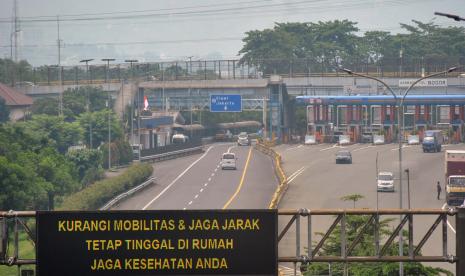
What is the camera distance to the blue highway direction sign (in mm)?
143750

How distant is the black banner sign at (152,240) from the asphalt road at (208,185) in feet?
183

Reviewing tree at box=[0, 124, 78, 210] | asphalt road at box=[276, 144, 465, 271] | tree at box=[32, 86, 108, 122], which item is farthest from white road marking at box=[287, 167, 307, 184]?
tree at box=[32, 86, 108, 122]

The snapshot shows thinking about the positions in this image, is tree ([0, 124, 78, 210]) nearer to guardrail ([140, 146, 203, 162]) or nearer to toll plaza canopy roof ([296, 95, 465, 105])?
guardrail ([140, 146, 203, 162])

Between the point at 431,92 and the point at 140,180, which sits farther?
the point at 431,92

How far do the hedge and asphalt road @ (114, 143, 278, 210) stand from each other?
128cm

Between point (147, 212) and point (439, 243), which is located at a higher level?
point (147, 212)

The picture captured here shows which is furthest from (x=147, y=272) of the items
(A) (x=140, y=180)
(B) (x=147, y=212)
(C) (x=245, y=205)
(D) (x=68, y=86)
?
(D) (x=68, y=86)

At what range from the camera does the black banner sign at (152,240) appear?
23.0m

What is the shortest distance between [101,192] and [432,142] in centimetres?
4826

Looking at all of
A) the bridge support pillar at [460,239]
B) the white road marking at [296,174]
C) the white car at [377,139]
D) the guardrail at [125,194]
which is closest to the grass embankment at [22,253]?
the guardrail at [125,194]

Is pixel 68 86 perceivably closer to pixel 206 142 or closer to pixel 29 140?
pixel 206 142

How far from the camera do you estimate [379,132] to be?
457ft

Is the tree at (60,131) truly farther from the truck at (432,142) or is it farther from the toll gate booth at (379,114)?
the truck at (432,142)

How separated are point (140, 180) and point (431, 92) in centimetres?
7432
